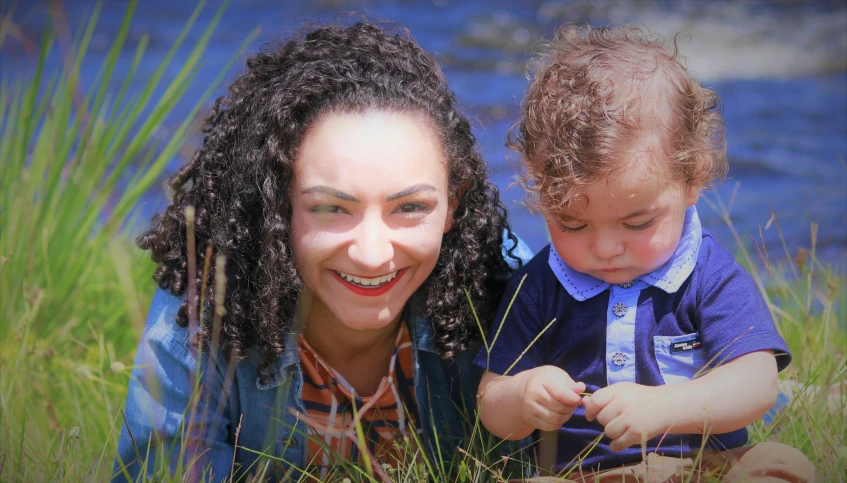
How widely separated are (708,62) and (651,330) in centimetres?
696

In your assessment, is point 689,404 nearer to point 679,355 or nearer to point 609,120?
point 679,355

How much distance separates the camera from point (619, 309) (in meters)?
2.38

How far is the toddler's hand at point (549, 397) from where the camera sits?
2.14 meters

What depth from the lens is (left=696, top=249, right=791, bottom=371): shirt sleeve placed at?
2.22 m

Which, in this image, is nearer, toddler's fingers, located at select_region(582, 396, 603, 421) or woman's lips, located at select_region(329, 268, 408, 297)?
toddler's fingers, located at select_region(582, 396, 603, 421)

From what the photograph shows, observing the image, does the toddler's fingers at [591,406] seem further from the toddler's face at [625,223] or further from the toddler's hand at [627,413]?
the toddler's face at [625,223]

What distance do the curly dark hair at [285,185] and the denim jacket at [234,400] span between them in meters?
0.07

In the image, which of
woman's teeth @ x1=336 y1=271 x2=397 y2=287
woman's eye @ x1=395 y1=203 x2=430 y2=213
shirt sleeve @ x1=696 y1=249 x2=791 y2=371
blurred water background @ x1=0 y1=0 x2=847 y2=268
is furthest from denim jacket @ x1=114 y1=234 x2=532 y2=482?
blurred water background @ x1=0 y1=0 x2=847 y2=268

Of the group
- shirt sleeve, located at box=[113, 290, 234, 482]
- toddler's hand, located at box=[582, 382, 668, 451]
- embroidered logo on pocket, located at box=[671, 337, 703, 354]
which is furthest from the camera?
shirt sleeve, located at box=[113, 290, 234, 482]

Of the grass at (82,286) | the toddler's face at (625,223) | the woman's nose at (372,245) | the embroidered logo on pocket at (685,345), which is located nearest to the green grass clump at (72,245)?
the grass at (82,286)

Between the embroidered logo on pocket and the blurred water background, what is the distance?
3004mm

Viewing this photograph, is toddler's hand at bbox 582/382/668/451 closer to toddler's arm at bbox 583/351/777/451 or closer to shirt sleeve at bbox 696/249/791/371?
toddler's arm at bbox 583/351/777/451

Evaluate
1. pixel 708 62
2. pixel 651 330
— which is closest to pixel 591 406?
pixel 651 330

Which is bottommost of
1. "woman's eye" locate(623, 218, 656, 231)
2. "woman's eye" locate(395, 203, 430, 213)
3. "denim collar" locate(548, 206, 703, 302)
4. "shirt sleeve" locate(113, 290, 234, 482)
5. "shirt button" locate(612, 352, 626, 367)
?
"shirt sleeve" locate(113, 290, 234, 482)
